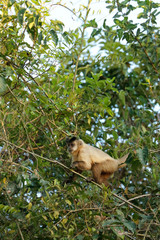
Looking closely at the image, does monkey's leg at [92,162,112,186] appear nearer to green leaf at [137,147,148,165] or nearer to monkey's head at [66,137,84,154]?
monkey's head at [66,137,84,154]

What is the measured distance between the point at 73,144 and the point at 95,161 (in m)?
0.66

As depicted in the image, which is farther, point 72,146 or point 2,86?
point 72,146

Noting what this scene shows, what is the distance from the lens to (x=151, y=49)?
6.01m

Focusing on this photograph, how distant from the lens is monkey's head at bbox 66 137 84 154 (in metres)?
5.13

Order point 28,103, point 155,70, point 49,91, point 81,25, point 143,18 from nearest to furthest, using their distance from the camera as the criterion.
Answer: point 28,103, point 49,91, point 81,25, point 143,18, point 155,70

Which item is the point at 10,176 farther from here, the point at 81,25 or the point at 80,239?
the point at 81,25

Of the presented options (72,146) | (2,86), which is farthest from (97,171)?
(2,86)

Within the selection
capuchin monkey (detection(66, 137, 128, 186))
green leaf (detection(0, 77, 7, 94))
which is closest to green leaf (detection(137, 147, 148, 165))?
green leaf (detection(0, 77, 7, 94))

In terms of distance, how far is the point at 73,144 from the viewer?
17.1 ft

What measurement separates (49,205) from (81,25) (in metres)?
2.77

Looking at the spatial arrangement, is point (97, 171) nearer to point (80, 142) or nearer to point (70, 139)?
point (80, 142)

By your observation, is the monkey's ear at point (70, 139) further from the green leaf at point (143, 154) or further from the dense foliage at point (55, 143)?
the green leaf at point (143, 154)

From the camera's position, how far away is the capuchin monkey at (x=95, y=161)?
552 cm

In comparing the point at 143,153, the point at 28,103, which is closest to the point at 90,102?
the point at 28,103
